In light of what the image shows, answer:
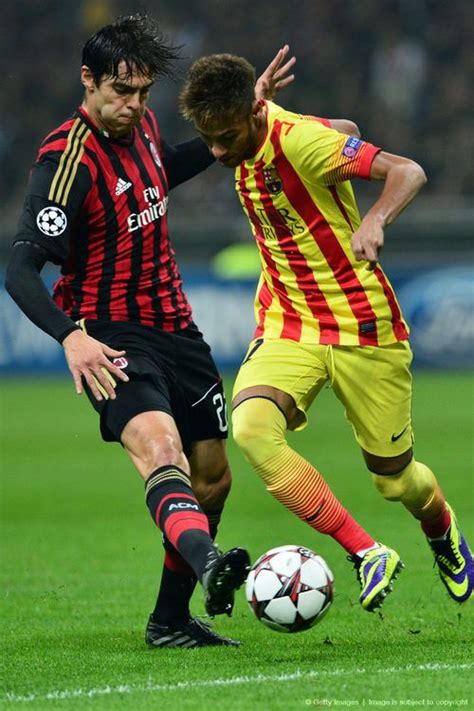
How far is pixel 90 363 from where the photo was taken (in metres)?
4.78

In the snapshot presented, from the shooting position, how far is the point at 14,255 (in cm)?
509

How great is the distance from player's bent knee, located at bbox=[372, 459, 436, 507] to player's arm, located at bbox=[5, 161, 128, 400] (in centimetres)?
147

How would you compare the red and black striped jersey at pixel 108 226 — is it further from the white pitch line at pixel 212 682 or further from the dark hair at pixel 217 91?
the white pitch line at pixel 212 682

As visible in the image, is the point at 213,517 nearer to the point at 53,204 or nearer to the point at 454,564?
the point at 454,564

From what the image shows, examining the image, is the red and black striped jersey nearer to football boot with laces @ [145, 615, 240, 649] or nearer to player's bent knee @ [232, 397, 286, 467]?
player's bent knee @ [232, 397, 286, 467]

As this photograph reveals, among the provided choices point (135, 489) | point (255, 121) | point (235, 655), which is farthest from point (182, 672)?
point (135, 489)

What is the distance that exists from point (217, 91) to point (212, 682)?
227cm

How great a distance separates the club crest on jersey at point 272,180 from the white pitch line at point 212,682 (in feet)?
6.69

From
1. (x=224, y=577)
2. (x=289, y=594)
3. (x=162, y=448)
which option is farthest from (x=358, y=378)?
(x=224, y=577)

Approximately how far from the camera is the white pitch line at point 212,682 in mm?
4254

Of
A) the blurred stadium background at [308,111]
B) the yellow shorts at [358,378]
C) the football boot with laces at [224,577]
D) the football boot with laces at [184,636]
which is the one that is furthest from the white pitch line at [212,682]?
the blurred stadium background at [308,111]

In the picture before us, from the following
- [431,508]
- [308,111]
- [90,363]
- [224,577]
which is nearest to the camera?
[224,577]

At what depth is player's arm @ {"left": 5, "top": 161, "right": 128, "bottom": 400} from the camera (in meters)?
4.80

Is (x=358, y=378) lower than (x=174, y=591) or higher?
higher
